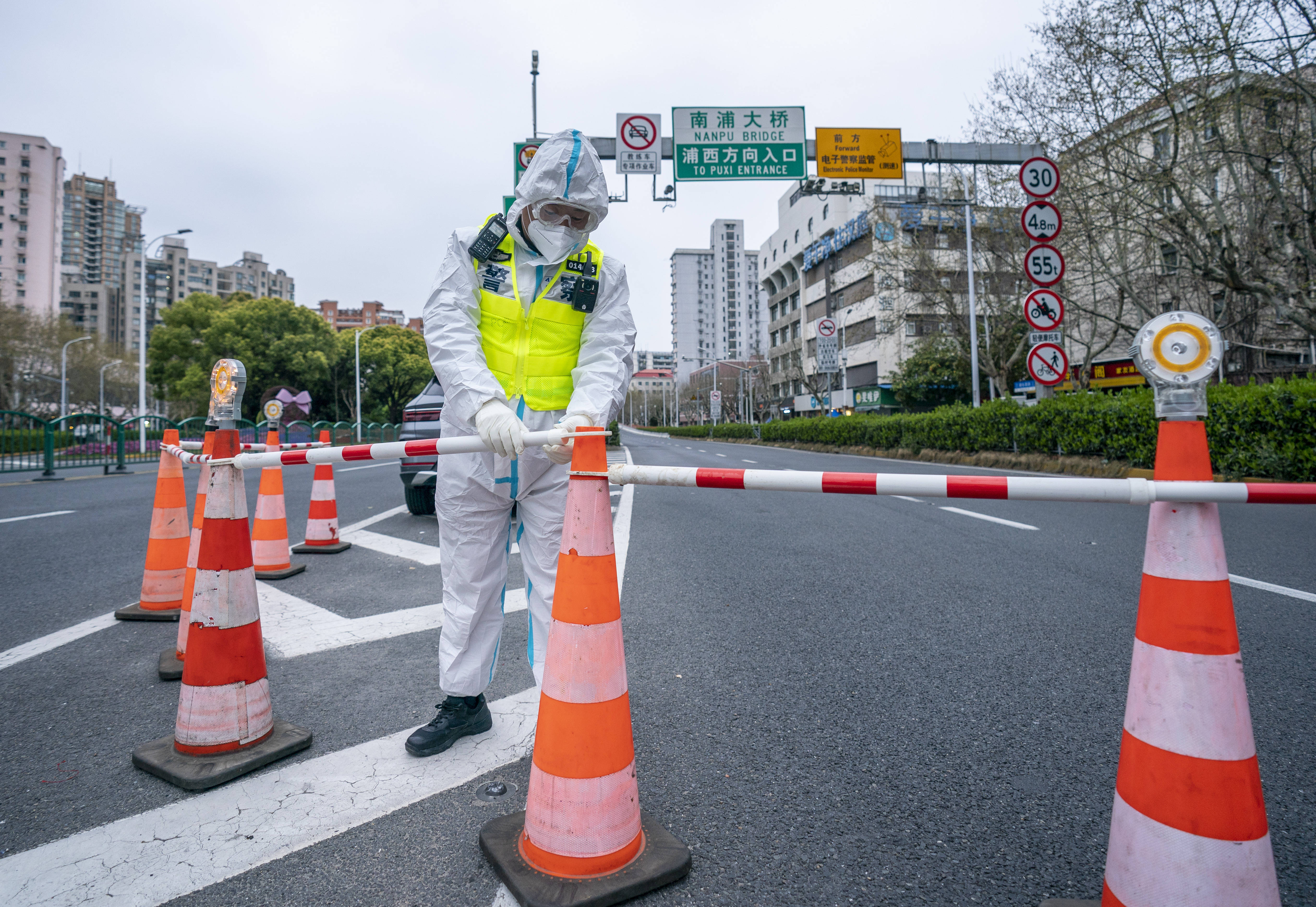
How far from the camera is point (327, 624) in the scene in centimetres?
383

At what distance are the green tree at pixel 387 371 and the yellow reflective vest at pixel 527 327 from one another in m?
52.8

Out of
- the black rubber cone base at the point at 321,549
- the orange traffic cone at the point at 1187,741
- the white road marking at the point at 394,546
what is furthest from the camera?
the black rubber cone base at the point at 321,549

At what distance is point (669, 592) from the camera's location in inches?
179

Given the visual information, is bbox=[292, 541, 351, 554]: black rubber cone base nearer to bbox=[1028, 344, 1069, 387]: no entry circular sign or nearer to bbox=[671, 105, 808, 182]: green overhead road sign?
bbox=[1028, 344, 1069, 387]: no entry circular sign

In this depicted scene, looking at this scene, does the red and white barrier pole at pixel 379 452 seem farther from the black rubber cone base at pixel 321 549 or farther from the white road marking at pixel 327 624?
the black rubber cone base at pixel 321 549

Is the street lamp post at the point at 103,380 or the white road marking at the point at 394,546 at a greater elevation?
the street lamp post at the point at 103,380

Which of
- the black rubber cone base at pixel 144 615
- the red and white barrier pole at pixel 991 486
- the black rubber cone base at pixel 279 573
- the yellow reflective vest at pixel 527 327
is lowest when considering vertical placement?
the black rubber cone base at pixel 144 615

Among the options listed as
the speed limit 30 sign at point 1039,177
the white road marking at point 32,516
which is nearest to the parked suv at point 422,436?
the white road marking at point 32,516

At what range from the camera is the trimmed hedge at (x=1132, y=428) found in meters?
9.62

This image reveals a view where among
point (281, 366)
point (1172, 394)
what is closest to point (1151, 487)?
point (1172, 394)

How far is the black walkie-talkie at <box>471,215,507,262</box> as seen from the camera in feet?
8.02

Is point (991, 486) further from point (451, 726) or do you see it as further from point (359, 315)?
point (359, 315)

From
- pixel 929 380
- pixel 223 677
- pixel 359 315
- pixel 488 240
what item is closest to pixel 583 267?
pixel 488 240

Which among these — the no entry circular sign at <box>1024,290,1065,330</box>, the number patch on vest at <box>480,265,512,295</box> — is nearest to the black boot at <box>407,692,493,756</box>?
the number patch on vest at <box>480,265,512,295</box>
